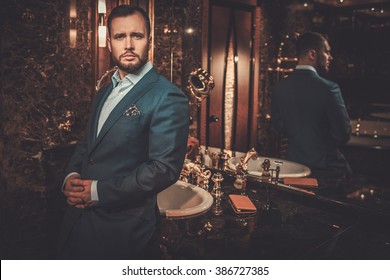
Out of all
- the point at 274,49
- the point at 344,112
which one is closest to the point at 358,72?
the point at 344,112

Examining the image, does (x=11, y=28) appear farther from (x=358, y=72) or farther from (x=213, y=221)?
(x=358, y=72)

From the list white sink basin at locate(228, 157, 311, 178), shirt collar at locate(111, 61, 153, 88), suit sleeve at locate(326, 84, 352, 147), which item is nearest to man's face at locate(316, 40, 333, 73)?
suit sleeve at locate(326, 84, 352, 147)

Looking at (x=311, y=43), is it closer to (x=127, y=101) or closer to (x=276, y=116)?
(x=276, y=116)

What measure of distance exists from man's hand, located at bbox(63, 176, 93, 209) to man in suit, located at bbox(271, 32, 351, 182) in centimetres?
134

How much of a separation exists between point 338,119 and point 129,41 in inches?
48.9

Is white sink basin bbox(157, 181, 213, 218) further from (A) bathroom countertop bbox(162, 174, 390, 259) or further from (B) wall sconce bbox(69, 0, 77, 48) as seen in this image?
(B) wall sconce bbox(69, 0, 77, 48)

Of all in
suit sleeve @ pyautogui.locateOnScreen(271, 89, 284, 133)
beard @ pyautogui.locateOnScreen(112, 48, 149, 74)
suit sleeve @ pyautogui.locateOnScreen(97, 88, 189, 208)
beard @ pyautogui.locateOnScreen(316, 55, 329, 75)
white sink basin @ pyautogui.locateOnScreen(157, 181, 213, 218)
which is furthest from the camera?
suit sleeve @ pyautogui.locateOnScreen(271, 89, 284, 133)

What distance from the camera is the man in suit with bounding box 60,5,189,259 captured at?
3.59 feet

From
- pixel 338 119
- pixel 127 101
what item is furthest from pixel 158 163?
pixel 338 119

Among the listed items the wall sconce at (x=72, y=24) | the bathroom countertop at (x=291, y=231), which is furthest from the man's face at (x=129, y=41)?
the wall sconce at (x=72, y=24)

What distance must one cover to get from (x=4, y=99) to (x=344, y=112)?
179 cm

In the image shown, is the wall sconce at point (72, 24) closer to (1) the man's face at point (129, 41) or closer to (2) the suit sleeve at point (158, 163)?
(1) the man's face at point (129, 41)

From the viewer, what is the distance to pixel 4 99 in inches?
76.6

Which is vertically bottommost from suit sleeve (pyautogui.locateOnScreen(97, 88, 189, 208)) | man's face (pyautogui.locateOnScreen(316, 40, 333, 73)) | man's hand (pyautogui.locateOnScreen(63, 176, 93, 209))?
man's hand (pyautogui.locateOnScreen(63, 176, 93, 209))
